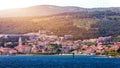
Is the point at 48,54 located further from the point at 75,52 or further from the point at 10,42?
the point at 10,42

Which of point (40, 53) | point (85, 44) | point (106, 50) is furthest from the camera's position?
point (85, 44)

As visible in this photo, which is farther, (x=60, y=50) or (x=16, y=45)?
(x=16, y=45)

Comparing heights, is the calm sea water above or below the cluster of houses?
above

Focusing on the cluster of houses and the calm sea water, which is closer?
the calm sea water

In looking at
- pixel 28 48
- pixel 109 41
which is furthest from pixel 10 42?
pixel 109 41

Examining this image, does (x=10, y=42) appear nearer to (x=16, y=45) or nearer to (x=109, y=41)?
(x=16, y=45)

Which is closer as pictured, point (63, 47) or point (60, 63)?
point (60, 63)

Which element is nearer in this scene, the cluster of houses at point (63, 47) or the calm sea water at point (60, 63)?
the calm sea water at point (60, 63)

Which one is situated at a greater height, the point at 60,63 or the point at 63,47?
the point at 60,63

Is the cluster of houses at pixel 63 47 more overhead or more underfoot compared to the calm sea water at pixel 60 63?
more underfoot

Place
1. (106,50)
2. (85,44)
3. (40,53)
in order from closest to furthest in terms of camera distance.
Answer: (106,50) → (40,53) → (85,44)
